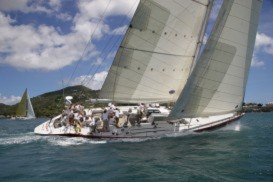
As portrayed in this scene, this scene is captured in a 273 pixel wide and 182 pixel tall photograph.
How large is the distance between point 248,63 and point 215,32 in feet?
9.86

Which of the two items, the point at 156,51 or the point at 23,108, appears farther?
the point at 23,108

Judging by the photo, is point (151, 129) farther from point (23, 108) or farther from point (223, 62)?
point (23, 108)

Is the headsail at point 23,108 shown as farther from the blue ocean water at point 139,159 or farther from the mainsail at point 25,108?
the blue ocean water at point 139,159

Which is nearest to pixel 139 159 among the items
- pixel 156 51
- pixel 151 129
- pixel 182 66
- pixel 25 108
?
pixel 151 129

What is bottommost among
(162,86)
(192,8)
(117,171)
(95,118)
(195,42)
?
(117,171)

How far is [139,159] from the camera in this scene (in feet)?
56.9

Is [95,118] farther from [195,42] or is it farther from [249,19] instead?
[249,19]

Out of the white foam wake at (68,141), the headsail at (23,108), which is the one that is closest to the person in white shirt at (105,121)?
the white foam wake at (68,141)

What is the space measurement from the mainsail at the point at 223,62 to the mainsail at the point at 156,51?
2.33 metres

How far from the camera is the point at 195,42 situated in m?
26.2

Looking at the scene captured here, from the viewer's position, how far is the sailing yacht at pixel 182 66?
2378 centimetres

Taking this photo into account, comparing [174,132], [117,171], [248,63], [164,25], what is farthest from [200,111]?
[117,171]

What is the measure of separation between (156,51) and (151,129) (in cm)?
520

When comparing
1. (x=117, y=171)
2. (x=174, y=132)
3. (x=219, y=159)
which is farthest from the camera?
(x=174, y=132)
